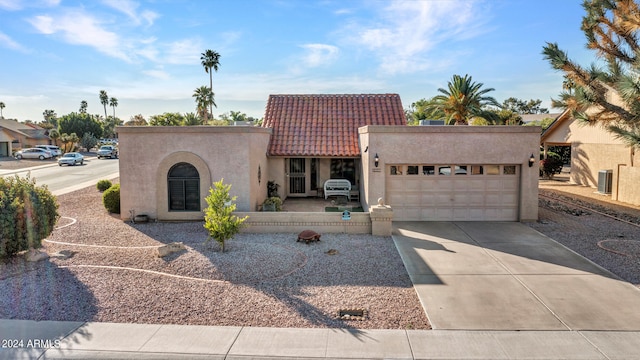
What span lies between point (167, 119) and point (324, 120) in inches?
633

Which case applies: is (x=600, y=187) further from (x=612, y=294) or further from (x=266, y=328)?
(x=266, y=328)

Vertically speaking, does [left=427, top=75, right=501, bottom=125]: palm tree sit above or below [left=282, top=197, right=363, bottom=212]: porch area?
above

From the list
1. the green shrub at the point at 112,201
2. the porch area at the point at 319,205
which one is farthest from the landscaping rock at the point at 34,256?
the porch area at the point at 319,205

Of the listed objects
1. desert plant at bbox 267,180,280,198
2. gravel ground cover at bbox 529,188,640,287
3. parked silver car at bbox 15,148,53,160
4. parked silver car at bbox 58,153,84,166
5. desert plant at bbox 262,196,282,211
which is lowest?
gravel ground cover at bbox 529,188,640,287

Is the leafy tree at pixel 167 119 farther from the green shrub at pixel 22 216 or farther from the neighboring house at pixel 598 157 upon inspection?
the neighboring house at pixel 598 157

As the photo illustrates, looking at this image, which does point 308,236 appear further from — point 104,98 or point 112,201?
point 104,98

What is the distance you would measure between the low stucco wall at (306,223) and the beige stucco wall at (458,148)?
2.16 meters

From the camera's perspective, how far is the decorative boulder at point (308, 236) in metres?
12.6

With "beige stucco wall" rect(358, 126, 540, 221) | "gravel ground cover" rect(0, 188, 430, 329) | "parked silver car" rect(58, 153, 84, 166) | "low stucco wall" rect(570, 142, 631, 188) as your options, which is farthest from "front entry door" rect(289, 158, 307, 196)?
"parked silver car" rect(58, 153, 84, 166)

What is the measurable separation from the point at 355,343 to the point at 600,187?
71.8 feet

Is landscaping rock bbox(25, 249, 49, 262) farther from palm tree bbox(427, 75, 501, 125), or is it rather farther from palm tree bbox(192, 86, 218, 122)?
palm tree bbox(192, 86, 218, 122)

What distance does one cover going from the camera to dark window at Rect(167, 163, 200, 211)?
1552cm

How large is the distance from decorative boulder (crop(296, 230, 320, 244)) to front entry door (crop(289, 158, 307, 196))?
762 cm

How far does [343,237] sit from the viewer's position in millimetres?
13430
